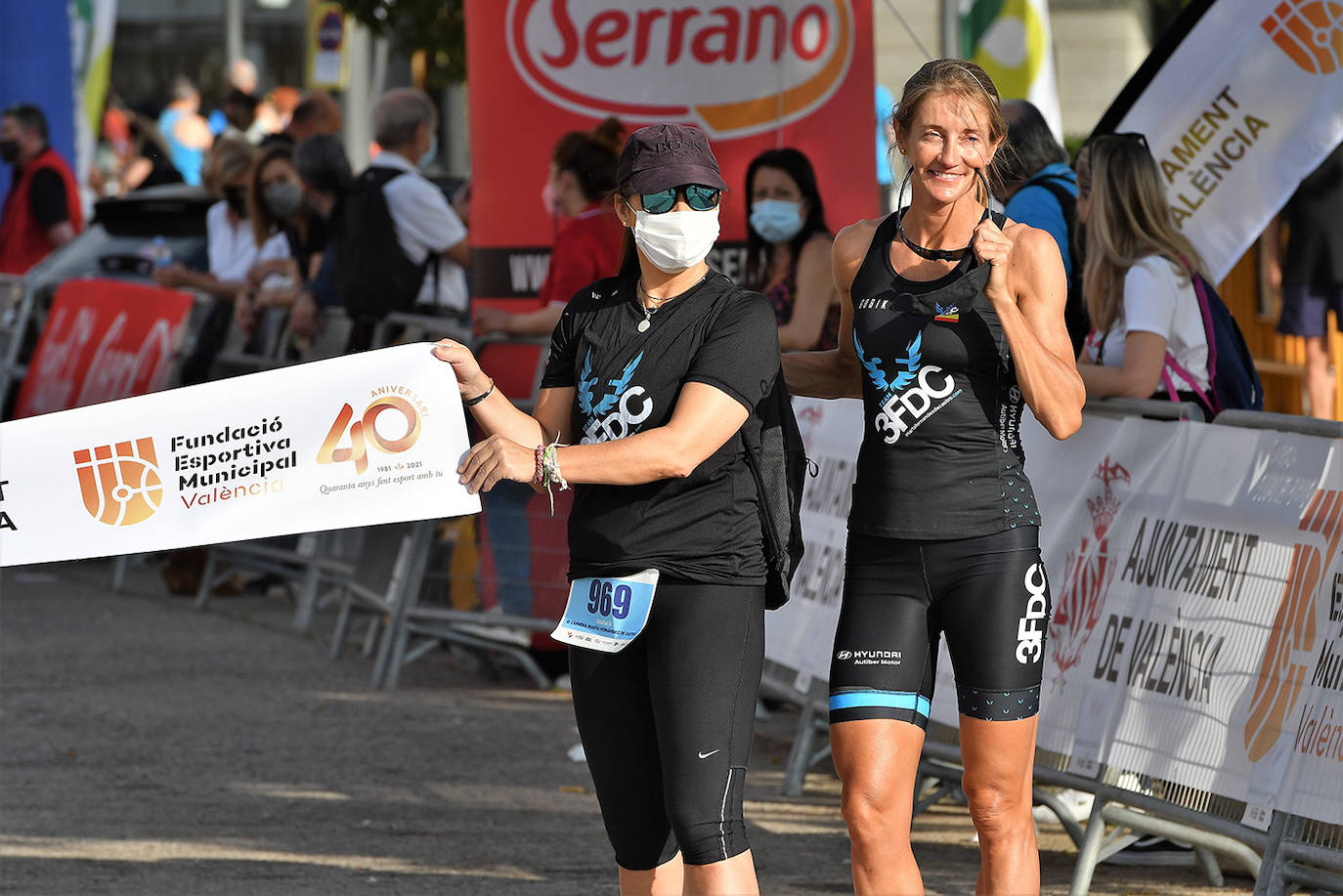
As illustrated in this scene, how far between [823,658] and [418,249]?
14.1ft

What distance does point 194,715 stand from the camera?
331 inches

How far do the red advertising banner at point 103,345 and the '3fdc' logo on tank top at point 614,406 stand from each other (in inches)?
308

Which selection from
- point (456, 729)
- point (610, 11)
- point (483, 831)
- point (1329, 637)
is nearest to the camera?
point (1329, 637)

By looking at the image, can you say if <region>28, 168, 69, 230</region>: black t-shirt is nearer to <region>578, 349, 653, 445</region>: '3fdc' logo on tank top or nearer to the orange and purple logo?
the orange and purple logo

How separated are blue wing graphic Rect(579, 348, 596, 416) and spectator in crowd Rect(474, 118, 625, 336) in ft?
13.2

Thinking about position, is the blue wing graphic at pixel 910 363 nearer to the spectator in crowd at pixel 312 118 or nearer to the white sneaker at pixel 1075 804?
the white sneaker at pixel 1075 804

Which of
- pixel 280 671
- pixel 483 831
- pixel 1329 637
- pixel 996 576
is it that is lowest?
pixel 280 671

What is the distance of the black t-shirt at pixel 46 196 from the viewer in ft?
52.3

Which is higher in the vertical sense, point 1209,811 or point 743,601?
point 743,601

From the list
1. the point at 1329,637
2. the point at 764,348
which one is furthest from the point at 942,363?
the point at 1329,637

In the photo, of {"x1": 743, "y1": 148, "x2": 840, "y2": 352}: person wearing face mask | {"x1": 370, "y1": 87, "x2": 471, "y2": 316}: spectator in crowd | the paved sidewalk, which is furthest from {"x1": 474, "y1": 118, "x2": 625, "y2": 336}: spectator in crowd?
the paved sidewalk

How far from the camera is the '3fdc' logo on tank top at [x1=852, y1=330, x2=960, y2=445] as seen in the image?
14.4ft

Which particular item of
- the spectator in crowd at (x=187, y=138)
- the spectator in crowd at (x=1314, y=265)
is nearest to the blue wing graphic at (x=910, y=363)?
the spectator in crowd at (x=1314, y=265)

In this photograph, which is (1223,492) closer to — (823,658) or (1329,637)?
(1329,637)
